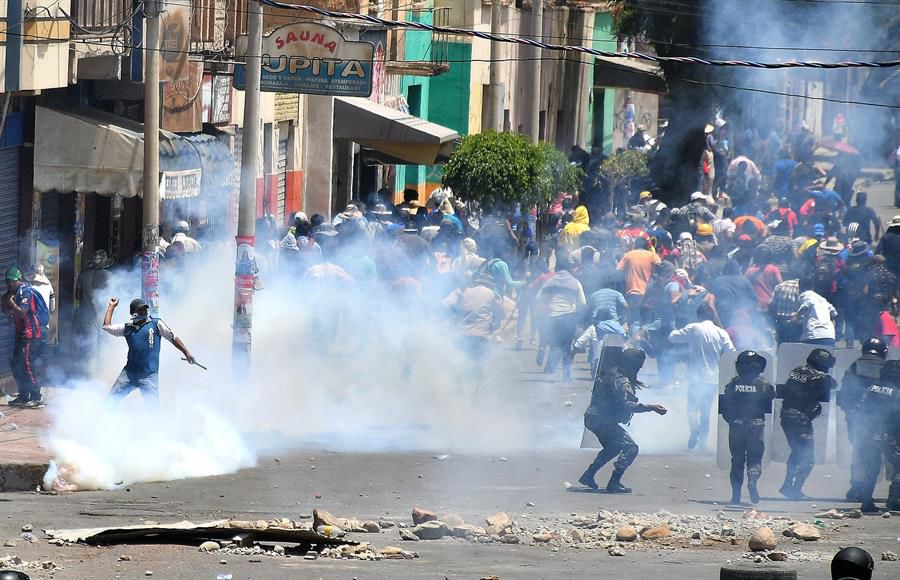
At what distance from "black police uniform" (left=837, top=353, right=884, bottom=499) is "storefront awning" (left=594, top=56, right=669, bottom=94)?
33.3 metres

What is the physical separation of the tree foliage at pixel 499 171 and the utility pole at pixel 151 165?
479 inches

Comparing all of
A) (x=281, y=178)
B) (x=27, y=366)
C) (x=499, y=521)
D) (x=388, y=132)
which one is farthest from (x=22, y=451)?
(x=388, y=132)

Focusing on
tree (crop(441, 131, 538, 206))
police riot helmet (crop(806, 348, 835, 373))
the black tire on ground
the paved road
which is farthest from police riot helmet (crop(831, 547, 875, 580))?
tree (crop(441, 131, 538, 206))

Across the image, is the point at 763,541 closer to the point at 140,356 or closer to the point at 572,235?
the point at 140,356

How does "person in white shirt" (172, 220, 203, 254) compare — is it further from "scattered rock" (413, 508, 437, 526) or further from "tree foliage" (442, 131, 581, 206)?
"tree foliage" (442, 131, 581, 206)

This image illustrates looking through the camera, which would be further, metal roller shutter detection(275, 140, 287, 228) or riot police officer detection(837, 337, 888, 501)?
metal roller shutter detection(275, 140, 287, 228)

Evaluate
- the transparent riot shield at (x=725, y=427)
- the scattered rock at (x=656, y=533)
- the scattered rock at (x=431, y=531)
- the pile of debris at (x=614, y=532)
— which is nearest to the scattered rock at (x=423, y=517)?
the pile of debris at (x=614, y=532)

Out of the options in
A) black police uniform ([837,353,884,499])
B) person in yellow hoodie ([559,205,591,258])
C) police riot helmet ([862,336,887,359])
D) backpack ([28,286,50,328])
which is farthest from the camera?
person in yellow hoodie ([559,205,591,258])

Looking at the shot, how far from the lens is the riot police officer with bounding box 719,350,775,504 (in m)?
11.9

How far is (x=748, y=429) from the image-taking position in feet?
39.1

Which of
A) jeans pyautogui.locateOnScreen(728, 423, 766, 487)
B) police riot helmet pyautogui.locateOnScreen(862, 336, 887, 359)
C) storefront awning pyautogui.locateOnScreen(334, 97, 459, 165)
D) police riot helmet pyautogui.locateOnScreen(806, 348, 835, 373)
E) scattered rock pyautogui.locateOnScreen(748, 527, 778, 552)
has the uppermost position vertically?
storefront awning pyautogui.locateOnScreen(334, 97, 459, 165)

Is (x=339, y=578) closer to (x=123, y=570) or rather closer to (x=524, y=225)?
(x=123, y=570)

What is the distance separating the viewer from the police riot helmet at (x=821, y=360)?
1231 cm

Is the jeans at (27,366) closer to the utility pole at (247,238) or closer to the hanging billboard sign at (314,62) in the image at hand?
the utility pole at (247,238)
